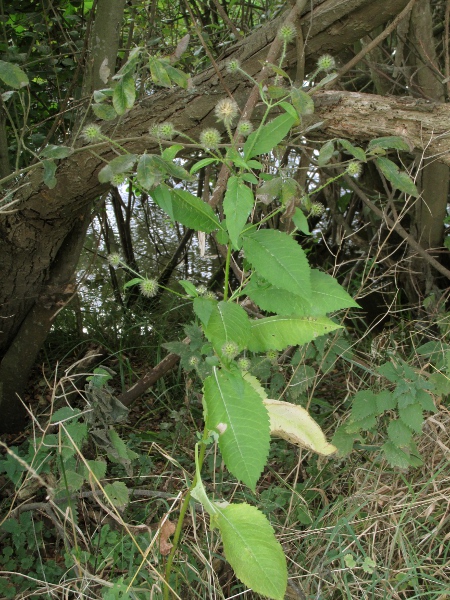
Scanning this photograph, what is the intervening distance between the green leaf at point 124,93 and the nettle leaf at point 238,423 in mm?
626

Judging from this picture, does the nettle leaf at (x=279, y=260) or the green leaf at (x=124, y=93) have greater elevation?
the green leaf at (x=124, y=93)

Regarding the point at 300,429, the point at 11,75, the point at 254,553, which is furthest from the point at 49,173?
the point at 254,553

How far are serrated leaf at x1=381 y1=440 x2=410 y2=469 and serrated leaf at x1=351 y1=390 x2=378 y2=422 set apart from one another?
11 centimetres

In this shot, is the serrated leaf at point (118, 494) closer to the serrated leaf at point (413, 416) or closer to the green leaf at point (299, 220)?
the serrated leaf at point (413, 416)

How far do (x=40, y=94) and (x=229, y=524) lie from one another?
2.62 meters

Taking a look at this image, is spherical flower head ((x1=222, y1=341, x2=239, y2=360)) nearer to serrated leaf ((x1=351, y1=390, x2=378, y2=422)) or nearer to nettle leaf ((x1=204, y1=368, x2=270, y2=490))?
nettle leaf ((x1=204, y1=368, x2=270, y2=490))

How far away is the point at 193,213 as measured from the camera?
4.52 feet

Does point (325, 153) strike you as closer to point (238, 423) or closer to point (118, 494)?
point (238, 423)

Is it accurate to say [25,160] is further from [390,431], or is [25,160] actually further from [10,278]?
[390,431]

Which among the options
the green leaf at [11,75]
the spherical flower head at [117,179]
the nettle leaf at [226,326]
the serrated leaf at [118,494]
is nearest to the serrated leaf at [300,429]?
the nettle leaf at [226,326]

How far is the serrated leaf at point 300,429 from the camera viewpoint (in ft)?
5.53

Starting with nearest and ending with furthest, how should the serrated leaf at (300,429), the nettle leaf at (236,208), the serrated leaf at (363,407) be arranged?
the nettle leaf at (236,208)
the serrated leaf at (300,429)
the serrated leaf at (363,407)

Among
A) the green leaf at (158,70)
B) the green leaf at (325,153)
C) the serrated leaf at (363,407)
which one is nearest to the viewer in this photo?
the green leaf at (158,70)

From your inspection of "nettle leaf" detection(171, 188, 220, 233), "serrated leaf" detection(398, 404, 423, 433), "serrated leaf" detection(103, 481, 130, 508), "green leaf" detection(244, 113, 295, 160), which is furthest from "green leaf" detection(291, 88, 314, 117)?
"serrated leaf" detection(103, 481, 130, 508)
